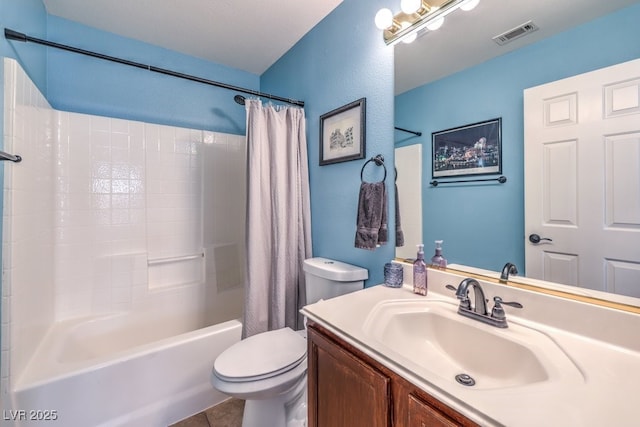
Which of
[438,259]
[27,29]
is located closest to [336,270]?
[438,259]

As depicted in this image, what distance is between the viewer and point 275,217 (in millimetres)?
1668

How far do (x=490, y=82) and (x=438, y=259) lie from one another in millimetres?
713

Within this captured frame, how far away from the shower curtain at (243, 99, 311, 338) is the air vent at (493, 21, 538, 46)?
3.67 ft

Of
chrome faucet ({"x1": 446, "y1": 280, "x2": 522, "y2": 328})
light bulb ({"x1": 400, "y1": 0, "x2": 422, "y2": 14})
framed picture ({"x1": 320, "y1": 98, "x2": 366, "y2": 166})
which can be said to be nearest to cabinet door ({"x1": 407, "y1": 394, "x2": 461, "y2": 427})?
chrome faucet ({"x1": 446, "y1": 280, "x2": 522, "y2": 328})

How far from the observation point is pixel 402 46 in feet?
→ 4.05

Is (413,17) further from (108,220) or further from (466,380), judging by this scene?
(108,220)

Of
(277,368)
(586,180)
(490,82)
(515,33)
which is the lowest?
(277,368)

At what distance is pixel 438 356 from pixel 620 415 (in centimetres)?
46

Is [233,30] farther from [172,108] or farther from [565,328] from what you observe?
[565,328]

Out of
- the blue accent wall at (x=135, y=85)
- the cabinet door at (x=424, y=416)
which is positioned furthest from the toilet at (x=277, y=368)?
the blue accent wall at (x=135, y=85)

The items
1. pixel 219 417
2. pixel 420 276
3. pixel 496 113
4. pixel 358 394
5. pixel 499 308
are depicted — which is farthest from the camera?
pixel 219 417

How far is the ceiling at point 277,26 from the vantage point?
2.88 ft

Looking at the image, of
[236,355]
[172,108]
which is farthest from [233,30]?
[236,355]

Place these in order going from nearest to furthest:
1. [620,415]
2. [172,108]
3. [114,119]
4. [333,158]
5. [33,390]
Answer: [620,415] < [33,390] < [333,158] < [114,119] < [172,108]
